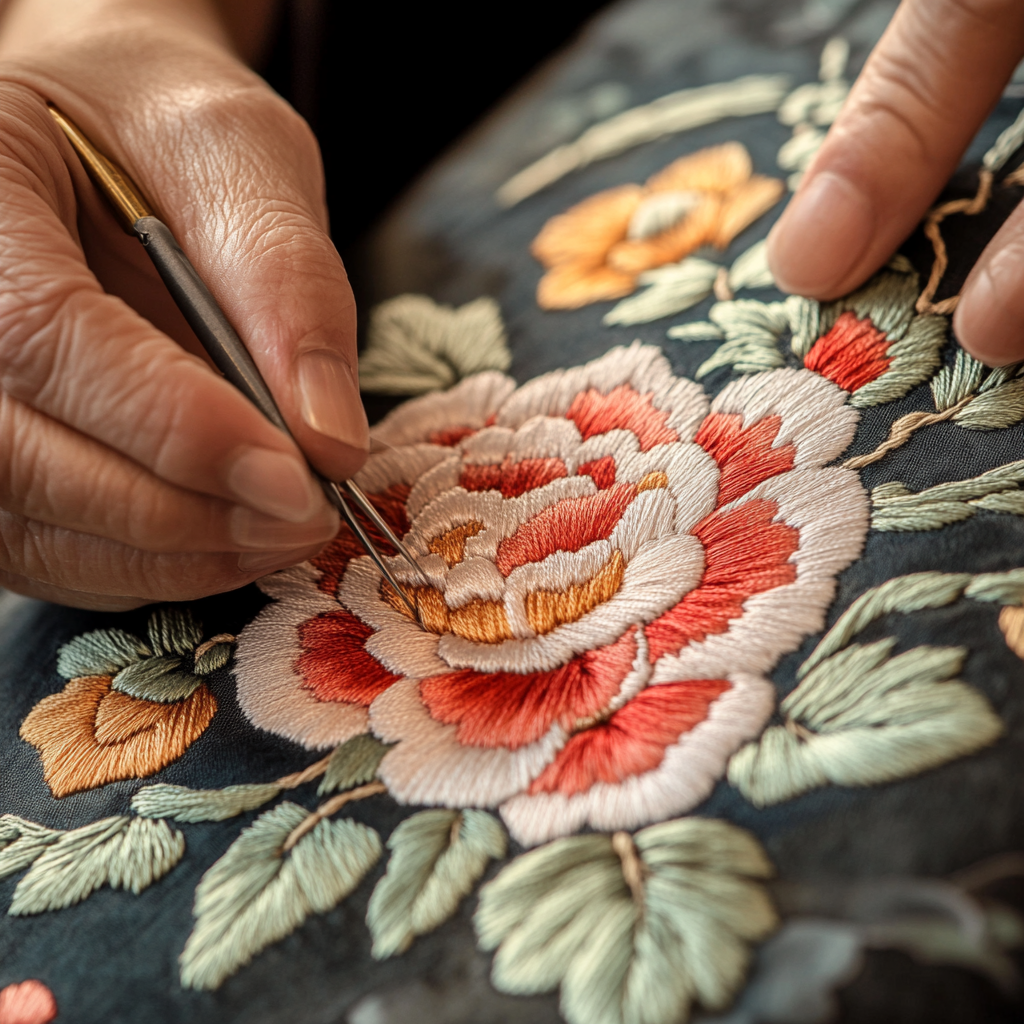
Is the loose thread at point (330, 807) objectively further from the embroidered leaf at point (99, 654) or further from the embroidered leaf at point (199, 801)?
the embroidered leaf at point (99, 654)

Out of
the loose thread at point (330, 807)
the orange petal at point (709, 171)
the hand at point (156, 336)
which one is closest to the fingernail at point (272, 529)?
the hand at point (156, 336)

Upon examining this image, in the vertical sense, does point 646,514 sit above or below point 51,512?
below

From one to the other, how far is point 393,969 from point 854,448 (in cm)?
27

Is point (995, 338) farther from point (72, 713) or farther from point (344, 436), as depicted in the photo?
point (72, 713)

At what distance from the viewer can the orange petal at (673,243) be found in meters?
0.49

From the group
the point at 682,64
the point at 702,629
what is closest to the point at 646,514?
the point at 702,629

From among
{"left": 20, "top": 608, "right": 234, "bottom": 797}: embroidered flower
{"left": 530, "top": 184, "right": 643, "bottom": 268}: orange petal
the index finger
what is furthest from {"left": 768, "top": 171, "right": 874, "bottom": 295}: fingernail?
{"left": 20, "top": 608, "right": 234, "bottom": 797}: embroidered flower

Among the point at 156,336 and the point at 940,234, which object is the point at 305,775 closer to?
the point at 156,336

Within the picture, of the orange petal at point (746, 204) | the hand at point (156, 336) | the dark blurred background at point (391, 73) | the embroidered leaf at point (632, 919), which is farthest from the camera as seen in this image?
the dark blurred background at point (391, 73)

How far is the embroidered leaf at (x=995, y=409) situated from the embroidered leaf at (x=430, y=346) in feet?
0.78

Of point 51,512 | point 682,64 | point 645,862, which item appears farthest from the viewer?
point 682,64

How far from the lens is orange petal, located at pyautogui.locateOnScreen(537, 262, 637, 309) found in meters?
0.49

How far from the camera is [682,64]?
0.63 metres

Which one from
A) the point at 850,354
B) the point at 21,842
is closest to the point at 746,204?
the point at 850,354
